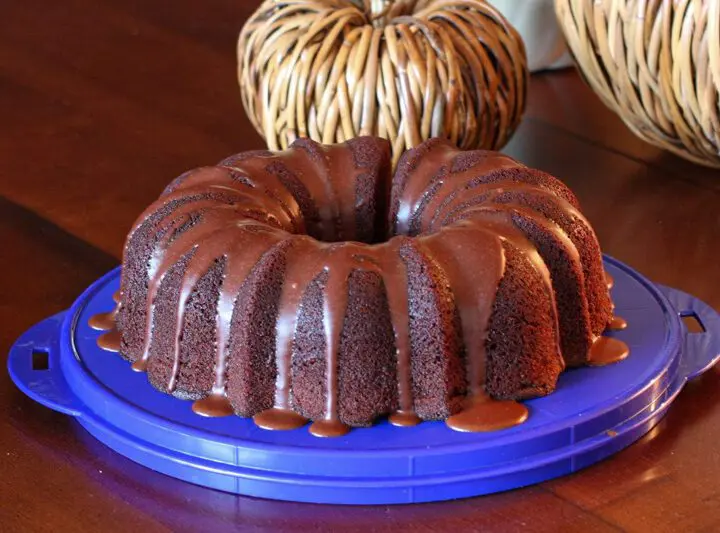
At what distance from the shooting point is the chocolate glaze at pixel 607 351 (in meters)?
1.50

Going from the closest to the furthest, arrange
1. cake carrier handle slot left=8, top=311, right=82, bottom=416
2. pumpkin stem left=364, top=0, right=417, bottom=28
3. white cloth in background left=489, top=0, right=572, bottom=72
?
cake carrier handle slot left=8, top=311, right=82, bottom=416, pumpkin stem left=364, top=0, right=417, bottom=28, white cloth in background left=489, top=0, right=572, bottom=72

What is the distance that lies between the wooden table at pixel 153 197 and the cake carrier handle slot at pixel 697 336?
0.03 meters

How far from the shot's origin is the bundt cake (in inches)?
54.3

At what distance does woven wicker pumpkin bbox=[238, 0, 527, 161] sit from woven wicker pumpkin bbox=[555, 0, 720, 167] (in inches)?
5.5

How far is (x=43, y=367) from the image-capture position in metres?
1.63

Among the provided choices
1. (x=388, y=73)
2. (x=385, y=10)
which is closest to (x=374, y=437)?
(x=388, y=73)

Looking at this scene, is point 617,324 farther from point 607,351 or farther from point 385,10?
point 385,10

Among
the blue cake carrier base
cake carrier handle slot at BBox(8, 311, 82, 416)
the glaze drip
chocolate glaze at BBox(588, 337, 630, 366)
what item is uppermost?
the glaze drip

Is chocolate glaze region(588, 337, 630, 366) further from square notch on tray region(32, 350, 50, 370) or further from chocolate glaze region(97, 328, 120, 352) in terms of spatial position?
square notch on tray region(32, 350, 50, 370)

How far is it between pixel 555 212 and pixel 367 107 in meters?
0.46

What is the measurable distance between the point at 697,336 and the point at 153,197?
3.07ft

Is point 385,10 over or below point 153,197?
over

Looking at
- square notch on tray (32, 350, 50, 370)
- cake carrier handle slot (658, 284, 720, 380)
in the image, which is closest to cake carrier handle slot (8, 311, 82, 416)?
square notch on tray (32, 350, 50, 370)

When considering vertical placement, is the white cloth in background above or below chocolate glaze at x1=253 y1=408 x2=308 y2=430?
above
